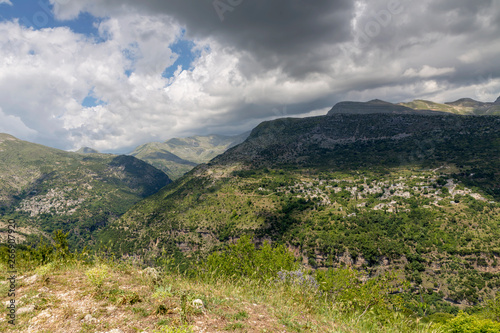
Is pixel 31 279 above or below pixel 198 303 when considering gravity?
above

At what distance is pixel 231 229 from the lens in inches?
4670

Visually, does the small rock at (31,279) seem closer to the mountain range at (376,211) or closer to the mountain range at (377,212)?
the mountain range at (377,212)

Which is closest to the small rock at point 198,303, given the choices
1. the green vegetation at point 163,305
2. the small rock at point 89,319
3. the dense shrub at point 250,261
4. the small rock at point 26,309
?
the green vegetation at point 163,305

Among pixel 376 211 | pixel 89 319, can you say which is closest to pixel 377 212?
pixel 376 211

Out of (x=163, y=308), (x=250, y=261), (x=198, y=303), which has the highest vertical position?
(x=163, y=308)

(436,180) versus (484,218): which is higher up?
(436,180)

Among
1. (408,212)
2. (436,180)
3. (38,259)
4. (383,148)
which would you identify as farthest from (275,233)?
(383,148)

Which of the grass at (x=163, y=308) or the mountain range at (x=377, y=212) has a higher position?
the grass at (x=163, y=308)

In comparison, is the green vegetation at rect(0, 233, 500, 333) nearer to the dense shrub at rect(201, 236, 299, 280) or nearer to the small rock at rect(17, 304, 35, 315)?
the small rock at rect(17, 304, 35, 315)

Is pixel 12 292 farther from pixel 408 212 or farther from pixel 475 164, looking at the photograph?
pixel 475 164

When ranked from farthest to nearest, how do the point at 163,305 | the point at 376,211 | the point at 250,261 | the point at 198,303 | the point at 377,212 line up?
the point at 376,211, the point at 377,212, the point at 250,261, the point at 198,303, the point at 163,305

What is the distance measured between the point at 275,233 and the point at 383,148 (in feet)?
483

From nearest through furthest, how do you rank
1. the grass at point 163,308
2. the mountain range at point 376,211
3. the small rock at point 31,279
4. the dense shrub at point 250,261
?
1. the grass at point 163,308
2. the small rock at point 31,279
3. the dense shrub at point 250,261
4. the mountain range at point 376,211

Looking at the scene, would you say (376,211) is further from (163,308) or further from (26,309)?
→ (26,309)
